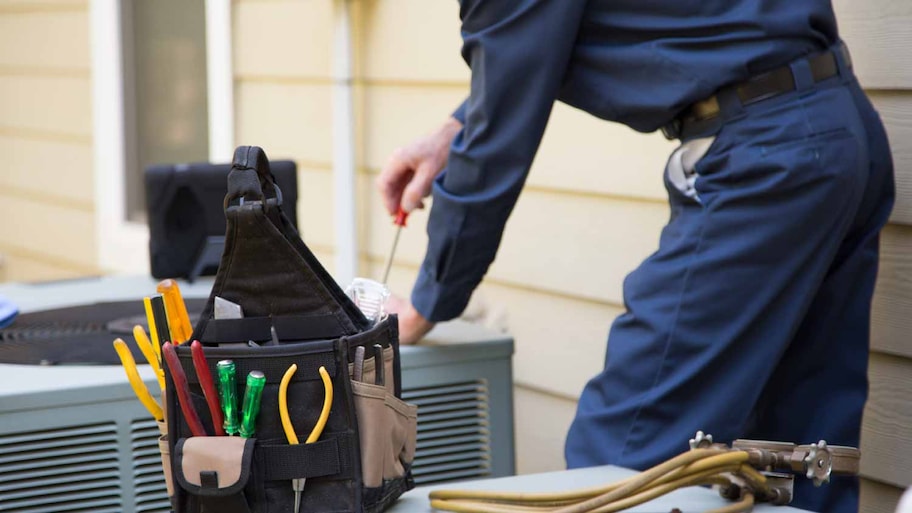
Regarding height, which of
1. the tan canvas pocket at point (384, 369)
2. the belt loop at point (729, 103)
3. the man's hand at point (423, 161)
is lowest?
the tan canvas pocket at point (384, 369)

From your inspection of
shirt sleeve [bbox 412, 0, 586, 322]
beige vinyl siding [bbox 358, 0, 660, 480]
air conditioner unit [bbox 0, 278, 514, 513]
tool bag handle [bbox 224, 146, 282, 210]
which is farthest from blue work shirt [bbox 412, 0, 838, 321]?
beige vinyl siding [bbox 358, 0, 660, 480]

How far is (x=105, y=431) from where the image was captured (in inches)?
64.7

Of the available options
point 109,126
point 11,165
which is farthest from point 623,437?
point 11,165

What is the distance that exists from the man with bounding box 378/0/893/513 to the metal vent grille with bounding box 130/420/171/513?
1.60ft

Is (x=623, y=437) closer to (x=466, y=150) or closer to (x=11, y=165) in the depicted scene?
(x=466, y=150)

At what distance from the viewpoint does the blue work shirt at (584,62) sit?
1502 mm

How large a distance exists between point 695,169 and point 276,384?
2.27 ft

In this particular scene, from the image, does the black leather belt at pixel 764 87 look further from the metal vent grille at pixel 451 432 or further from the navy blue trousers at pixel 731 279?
the metal vent grille at pixel 451 432

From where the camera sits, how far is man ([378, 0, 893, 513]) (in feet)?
4.86

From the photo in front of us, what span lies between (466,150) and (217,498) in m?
0.61

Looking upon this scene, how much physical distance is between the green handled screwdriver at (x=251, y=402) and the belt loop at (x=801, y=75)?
2.65ft

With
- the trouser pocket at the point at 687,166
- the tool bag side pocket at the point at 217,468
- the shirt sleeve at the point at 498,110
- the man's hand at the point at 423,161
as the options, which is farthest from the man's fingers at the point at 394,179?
the tool bag side pocket at the point at 217,468

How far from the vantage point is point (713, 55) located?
152cm

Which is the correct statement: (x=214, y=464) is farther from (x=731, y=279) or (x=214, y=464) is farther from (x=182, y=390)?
(x=731, y=279)
